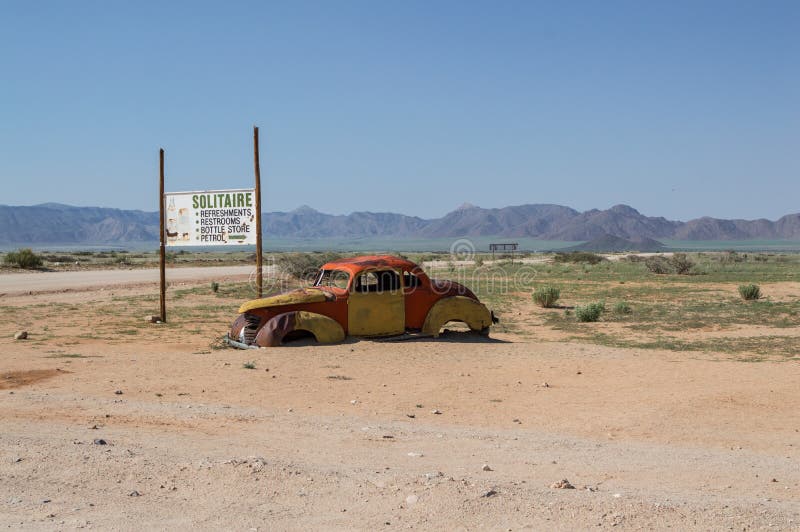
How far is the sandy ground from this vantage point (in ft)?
18.5

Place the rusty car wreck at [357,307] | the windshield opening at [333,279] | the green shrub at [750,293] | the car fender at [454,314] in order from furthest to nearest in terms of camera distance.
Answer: the green shrub at [750,293]
the car fender at [454,314]
the windshield opening at [333,279]
the rusty car wreck at [357,307]

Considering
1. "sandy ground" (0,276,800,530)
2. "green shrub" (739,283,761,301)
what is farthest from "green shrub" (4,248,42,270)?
"green shrub" (739,283,761,301)

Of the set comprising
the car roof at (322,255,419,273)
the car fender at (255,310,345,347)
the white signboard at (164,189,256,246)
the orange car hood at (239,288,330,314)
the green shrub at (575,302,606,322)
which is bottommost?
the green shrub at (575,302,606,322)

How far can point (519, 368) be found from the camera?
1260cm

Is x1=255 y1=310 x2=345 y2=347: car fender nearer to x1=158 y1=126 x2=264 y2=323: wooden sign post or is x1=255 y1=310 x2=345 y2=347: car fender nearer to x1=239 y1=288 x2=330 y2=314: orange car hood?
x1=239 y1=288 x2=330 y2=314: orange car hood

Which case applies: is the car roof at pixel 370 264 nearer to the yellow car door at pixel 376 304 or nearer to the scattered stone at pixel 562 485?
the yellow car door at pixel 376 304

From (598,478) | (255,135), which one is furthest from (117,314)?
(598,478)

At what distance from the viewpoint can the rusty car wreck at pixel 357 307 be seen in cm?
1383

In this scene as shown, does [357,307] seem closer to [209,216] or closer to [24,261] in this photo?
[209,216]

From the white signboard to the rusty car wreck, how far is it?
4310mm

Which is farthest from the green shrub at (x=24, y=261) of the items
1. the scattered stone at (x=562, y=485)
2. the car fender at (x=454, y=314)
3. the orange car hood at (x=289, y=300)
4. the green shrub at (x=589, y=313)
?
the scattered stone at (x=562, y=485)

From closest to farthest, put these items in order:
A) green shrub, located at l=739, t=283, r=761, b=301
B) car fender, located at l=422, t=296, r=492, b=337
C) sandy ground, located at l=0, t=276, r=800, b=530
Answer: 1. sandy ground, located at l=0, t=276, r=800, b=530
2. car fender, located at l=422, t=296, r=492, b=337
3. green shrub, located at l=739, t=283, r=761, b=301

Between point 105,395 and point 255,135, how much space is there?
9.23m

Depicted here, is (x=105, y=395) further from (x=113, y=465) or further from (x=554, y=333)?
(x=554, y=333)
